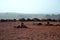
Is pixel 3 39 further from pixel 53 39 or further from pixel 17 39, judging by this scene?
pixel 53 39

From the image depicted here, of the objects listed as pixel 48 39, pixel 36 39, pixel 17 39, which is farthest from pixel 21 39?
pixel 48 39

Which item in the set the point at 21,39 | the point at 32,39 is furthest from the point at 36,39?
the point at 21,39

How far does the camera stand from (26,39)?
13922mm

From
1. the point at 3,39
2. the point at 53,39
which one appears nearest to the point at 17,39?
the point at 3,39

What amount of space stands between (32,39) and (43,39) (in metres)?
1.02

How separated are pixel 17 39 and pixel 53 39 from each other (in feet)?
10.8

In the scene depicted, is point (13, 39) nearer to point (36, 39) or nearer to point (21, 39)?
point (21, 39)

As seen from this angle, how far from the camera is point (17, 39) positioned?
13.9m

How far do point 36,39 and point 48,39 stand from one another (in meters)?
1.10

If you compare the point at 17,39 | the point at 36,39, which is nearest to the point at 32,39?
the point at 36,39

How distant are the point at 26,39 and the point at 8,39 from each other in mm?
1637

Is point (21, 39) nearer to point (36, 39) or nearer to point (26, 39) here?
point (26, 39)

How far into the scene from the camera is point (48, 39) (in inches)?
549

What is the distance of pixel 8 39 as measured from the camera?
45.3 ft
